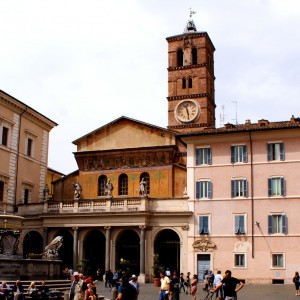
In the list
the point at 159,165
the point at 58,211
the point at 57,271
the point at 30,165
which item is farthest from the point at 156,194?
the point at 57,271

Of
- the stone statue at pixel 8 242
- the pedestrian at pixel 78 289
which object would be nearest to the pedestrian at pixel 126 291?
the pedestrian at pixel 78 289

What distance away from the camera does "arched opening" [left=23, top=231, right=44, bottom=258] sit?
44219mm

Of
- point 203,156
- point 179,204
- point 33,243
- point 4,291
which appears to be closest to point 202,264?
point 179,204

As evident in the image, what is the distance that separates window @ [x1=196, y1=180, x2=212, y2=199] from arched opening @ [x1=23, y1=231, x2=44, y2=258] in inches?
520

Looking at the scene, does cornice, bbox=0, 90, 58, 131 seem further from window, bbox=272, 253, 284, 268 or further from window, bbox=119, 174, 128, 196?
window, bbox=272, 253, 284, 268

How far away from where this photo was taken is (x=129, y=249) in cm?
4294

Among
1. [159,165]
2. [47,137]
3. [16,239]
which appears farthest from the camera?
[47,137]

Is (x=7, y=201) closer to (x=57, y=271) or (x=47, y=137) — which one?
(x=47, y=137)

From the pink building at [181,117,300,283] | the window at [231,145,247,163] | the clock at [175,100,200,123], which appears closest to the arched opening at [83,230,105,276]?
the pink building at [181,117,300,283]

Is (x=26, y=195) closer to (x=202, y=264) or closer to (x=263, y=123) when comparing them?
(x=202, y=264)

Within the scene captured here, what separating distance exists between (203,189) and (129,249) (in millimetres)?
7835

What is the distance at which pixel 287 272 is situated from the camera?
36.3m

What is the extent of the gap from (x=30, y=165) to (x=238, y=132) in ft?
57.1

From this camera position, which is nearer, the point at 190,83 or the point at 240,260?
the point at 240,260
